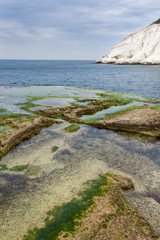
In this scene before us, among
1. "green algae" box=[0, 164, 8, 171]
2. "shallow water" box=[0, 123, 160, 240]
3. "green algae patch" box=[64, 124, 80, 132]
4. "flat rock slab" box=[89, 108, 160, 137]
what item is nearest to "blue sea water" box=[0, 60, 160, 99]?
"flat rock slab" box=[89, 108, 160, 137]

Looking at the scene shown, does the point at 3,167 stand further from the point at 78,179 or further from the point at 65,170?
the point at 78,179

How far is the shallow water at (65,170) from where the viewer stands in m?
8.05

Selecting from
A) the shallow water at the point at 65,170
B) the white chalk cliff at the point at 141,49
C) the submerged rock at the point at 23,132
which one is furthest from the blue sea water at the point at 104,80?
→ the white chalk cliff at the point at 141,49

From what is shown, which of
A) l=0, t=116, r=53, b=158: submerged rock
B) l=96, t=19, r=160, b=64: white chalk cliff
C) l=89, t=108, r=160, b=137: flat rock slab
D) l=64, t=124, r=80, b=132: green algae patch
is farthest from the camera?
l=96, t=19, r=160, b=64: white chalk cliff

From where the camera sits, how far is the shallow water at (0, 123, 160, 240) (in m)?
8.05

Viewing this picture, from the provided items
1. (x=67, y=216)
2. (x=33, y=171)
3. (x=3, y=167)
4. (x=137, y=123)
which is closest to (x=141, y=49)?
(x=137, y=123)

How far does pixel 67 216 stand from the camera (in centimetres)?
759

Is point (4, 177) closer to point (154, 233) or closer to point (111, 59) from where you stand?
point (154, 233)

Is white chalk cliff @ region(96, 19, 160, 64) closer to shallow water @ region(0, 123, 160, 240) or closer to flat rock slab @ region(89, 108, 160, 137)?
flat rock slab @ region(89, 108, 160, 137)

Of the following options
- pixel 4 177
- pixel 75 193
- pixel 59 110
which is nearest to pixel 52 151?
pixel 4 177

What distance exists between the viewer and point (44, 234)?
6.74 meters

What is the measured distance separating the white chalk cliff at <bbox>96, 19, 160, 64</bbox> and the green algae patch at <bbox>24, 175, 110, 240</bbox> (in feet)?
387

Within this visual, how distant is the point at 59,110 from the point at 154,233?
19.6 m

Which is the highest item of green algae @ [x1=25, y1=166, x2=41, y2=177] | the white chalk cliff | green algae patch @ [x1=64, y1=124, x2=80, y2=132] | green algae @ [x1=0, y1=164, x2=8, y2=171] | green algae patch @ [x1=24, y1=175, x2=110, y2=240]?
the white chalk cliff
